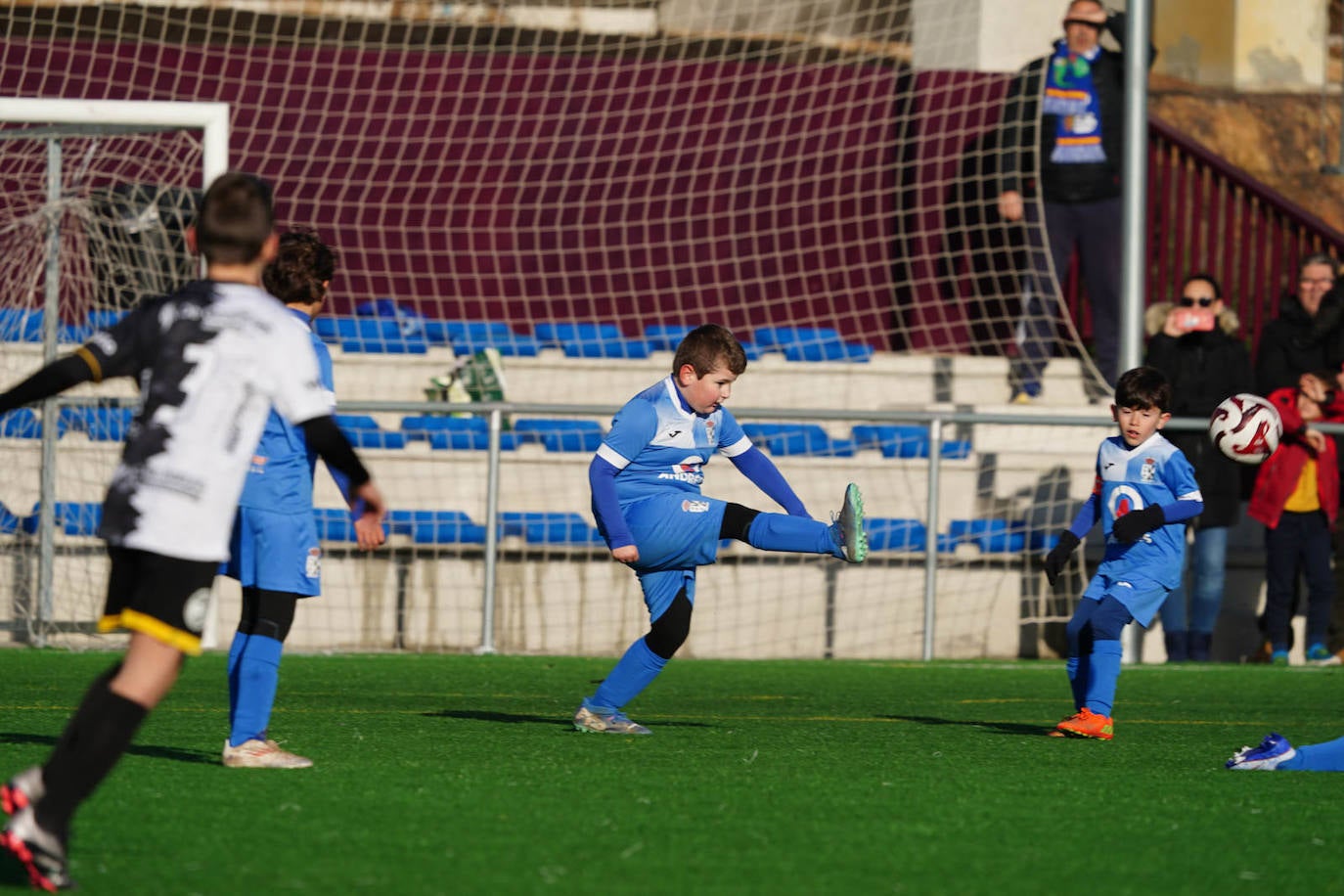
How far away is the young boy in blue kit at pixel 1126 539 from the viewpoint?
671 centimetres

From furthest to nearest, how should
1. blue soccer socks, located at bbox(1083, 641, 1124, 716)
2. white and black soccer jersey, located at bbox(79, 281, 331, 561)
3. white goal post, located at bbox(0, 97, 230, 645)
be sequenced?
white goal post, located at bbox(0, 97, 230, 645) → blue soccer socks, located at bbox(1083, 641, 1124, 716) → white and black soccer jersey, located at bbox(79, 281, 331, 561)

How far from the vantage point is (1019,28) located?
13922 mm

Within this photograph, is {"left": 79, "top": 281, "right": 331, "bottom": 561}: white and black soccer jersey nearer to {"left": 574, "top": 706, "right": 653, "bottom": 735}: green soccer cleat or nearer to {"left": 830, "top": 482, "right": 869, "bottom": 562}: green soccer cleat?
{"left": 830, "top": 482, "right": 869, "bottom": 562}: green soccer cleat

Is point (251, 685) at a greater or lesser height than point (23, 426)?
Result: lesser

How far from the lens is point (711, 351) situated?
6.33 metres

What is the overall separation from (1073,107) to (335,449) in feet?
30.4

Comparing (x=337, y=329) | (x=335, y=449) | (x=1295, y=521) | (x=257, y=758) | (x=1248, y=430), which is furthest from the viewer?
(x=337, y=329)

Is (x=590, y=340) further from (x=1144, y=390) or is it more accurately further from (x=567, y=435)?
(x=1144, y=390)

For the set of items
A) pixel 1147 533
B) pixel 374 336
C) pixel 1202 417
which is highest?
pixel 374 336

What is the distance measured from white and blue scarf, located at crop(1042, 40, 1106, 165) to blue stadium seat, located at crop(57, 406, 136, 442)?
20.0ft

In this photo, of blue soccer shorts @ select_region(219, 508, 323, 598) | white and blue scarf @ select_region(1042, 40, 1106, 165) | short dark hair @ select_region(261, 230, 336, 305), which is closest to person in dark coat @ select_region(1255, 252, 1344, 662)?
white and blue scarf @ select_region(1042, 40, 1106, 165)

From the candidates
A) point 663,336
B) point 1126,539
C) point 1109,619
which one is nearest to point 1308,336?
point 663,336

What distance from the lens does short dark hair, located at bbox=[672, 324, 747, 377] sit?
632 cm

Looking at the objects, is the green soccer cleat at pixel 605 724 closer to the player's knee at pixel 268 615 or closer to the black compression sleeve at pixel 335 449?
the player's knee at pixel 268 615
